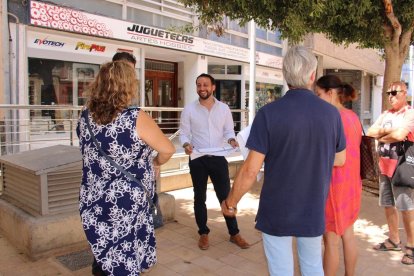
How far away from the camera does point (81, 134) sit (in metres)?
2.52

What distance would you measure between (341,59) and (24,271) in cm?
1899

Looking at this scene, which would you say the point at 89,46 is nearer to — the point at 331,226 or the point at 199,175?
the point at 199,175

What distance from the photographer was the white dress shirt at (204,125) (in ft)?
14.5

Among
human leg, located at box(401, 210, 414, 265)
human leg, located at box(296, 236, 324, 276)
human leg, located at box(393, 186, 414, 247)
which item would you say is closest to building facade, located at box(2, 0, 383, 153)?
human leg, located at box(393, 186, 414, 247)

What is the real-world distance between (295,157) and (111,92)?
1110 mm

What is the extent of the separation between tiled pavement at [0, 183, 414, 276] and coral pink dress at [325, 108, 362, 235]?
0.97 metres

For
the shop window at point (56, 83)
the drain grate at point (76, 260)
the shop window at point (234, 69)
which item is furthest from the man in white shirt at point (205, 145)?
the shop window at point (234, 69)

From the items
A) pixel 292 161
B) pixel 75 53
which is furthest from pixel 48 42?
pixel 292 161

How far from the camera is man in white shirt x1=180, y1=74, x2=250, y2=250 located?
4340mm

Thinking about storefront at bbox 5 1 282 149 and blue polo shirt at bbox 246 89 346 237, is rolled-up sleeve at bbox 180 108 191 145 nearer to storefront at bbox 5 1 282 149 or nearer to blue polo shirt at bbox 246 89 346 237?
blue polo shirt at bbox 246 89 346 237

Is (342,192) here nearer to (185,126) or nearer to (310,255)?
(310,255)

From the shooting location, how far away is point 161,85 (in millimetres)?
15648

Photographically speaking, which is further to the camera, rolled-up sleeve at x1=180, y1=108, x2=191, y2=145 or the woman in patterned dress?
rolled-up sleeve at x1=180, y1=108, x2=191, y2=145

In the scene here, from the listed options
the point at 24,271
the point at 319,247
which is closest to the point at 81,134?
the point at 319,247
